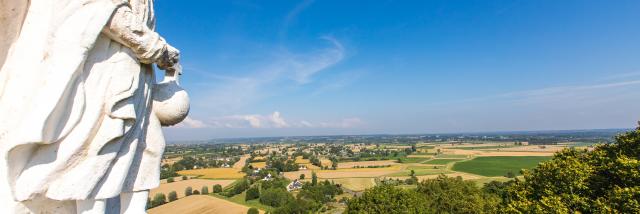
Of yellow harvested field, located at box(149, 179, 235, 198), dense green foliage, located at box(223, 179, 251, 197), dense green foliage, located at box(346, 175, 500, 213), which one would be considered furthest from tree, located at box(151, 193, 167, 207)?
→ dense green foliage, located at box(346, 175, 500, 213)

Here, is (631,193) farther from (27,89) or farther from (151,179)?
(27,89)

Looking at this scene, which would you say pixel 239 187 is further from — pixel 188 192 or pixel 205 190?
pixel 188 192

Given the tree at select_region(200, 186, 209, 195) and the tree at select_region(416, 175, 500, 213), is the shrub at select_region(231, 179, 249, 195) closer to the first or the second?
the tree at select_region(200, 186, 209, 195)

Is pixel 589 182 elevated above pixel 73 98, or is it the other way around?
pixel 73 98

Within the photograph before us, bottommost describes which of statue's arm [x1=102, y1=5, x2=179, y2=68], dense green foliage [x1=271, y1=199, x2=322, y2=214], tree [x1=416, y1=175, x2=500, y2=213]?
dense green foliage [x1=271, y1=199, x2=322, y2=214]

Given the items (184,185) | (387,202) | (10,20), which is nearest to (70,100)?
(10,20)

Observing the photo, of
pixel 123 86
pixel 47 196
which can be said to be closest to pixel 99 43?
pixel 123 86
